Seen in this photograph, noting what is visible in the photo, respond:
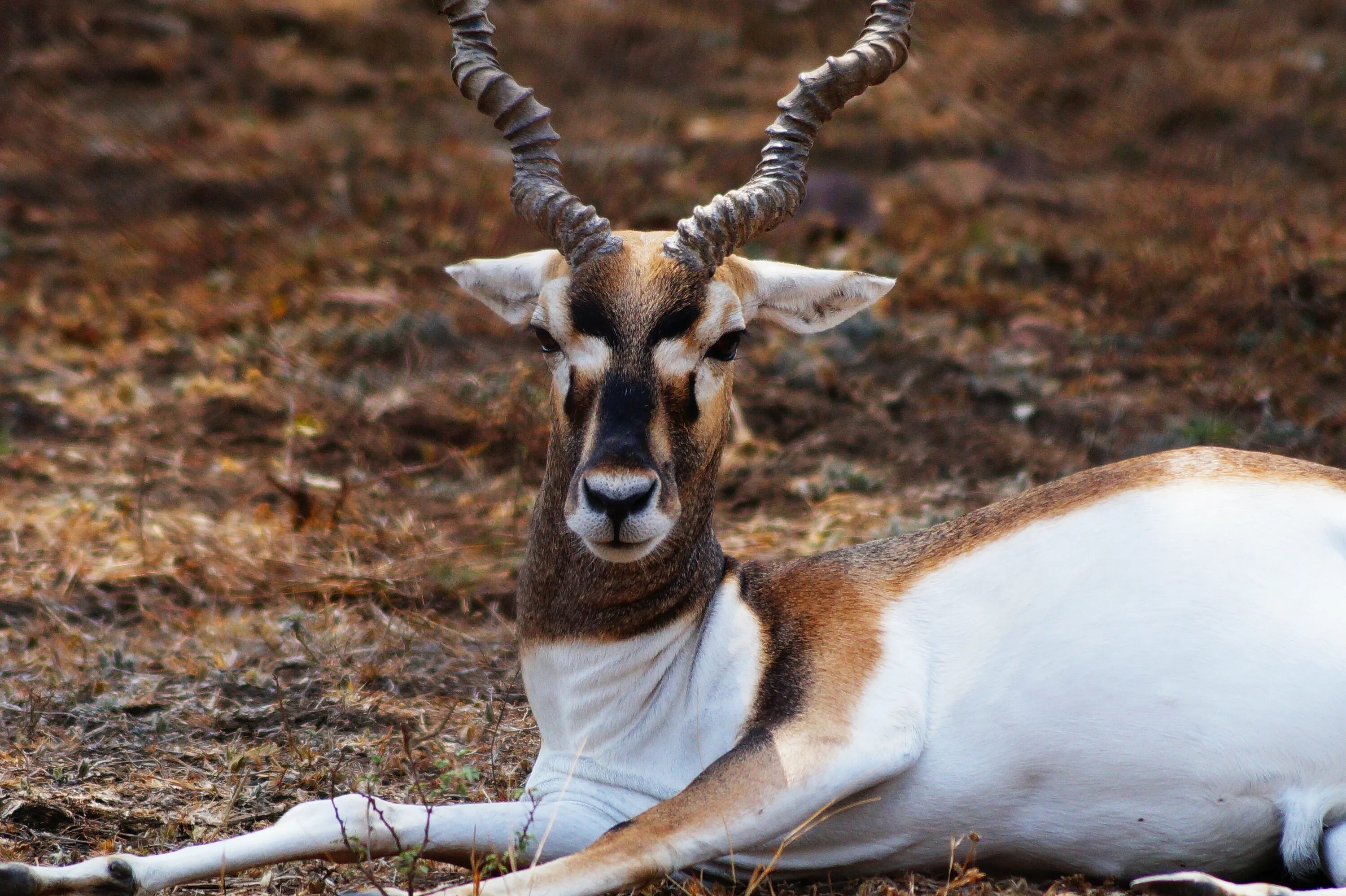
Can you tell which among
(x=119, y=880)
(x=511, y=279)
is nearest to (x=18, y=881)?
(x=119, y=880)

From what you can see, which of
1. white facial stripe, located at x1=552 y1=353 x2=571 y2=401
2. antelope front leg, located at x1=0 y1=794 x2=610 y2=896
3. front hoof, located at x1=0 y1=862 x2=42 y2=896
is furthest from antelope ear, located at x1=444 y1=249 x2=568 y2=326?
front hoof, located at x1=0 y1=862 x2=42 y2=896

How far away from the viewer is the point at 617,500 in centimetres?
383

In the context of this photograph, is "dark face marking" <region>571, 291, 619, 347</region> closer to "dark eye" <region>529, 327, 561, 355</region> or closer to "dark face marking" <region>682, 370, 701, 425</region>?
"dark eye" <region>529, 327, 561, 355</region>

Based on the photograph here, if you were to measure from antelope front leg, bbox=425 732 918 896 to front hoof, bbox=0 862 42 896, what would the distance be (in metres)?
0.99

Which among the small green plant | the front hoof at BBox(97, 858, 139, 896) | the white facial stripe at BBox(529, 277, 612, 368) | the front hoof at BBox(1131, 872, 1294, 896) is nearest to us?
the front hoof at BBox(1131, 872, 1294, 896)

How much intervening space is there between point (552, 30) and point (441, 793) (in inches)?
444

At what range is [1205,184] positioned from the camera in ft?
39.1

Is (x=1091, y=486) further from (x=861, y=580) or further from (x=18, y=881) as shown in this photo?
(x=18, y=881)

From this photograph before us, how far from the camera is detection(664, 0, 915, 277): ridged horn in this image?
4406 mm

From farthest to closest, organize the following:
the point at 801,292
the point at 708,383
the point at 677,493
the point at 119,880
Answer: the point at 801,292 < the point at 708,383 < the point at 677,493 < the point at 119,880

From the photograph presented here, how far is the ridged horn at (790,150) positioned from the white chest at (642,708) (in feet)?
3.68

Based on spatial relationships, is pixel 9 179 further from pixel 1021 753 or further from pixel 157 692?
pixel 1021 753

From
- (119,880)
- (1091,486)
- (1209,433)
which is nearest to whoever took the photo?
(119,880)

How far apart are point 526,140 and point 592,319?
741mm
